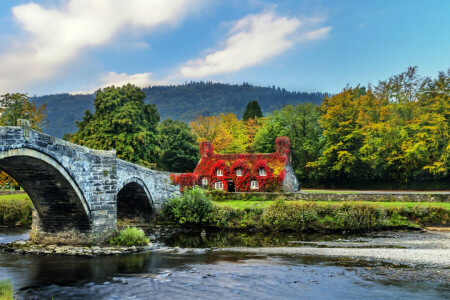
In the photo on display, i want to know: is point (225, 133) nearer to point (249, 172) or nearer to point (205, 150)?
point (205, 150)

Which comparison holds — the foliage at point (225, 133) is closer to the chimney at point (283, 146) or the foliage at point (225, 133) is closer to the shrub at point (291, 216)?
the chimney at point (283, 146)

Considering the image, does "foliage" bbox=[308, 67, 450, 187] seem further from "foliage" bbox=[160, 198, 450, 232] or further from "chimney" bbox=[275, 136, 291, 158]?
"foliage" bbox=[160, 198, 450, 232]

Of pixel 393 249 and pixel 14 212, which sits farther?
pixel 14 212

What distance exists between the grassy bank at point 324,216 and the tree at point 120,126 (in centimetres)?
1270

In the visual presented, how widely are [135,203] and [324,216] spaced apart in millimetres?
13069

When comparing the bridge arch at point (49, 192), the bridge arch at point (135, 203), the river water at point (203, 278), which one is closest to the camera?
the river water at point (203, 278)

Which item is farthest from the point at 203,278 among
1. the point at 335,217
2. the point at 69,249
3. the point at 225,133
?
the point at 225,133

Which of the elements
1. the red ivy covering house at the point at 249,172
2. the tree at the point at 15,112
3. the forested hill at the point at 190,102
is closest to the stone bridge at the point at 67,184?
the red ivy covering house at the point at 249,172

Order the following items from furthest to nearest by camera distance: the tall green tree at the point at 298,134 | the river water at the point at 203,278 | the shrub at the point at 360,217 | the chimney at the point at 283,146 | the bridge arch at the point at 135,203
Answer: the tall green tree at the point at 298,134 → the chimney at the point at 283,146 → the bridge arch at the point at 135,203 → the shrub at the point at 360,217 → the river water at the point at 203,278

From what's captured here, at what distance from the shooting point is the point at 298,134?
49625mm

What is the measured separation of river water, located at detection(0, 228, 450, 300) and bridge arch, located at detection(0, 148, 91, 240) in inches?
84.1

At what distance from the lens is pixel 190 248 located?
19.9m

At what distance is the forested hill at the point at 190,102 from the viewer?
164000 millimetres

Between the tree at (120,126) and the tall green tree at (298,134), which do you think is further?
the tall green tree at (298,134)
